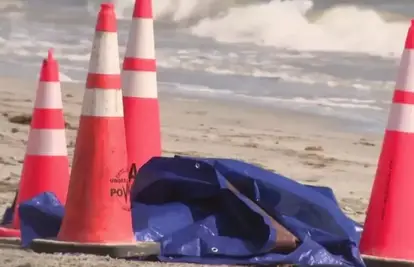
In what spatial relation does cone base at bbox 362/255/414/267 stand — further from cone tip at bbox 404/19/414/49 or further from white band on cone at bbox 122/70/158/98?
white band on cone at bbox 122/70/158/98

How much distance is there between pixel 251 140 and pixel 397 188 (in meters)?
5.28

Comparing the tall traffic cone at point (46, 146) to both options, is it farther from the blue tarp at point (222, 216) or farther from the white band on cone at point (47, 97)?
the blue tarp at point (222, 216)

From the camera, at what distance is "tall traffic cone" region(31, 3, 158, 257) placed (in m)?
4.21

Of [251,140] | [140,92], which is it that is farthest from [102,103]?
[251,140]

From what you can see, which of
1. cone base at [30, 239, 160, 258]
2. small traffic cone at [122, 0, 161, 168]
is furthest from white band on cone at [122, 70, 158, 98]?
cone base at [30, 239, 160, 258]

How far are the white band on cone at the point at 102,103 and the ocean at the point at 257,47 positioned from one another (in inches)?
300

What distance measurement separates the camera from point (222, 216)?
4.47 meters

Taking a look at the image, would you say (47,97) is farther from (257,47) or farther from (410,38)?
(257,47)

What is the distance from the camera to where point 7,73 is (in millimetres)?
14883

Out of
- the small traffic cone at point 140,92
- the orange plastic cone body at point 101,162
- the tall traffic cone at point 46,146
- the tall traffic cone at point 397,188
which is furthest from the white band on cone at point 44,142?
the tall traffic cone at point 397,188

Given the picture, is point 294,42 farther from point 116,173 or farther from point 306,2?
point 116,173

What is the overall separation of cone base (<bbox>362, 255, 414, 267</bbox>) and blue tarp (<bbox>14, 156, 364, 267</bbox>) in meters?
0.09

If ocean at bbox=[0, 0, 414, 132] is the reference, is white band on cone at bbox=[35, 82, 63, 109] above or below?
below

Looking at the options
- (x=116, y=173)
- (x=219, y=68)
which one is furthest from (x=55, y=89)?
(x=219, y=68)
